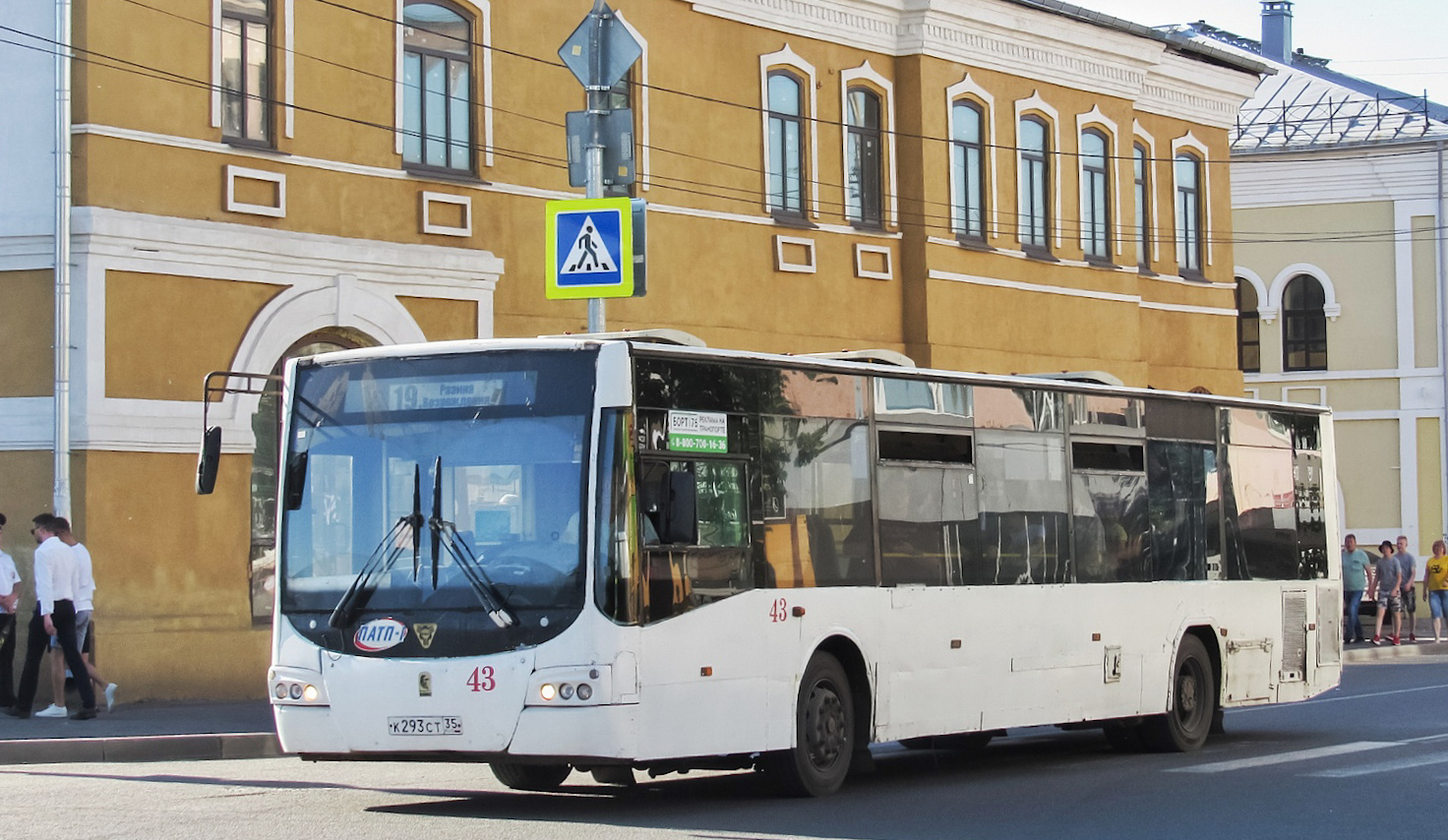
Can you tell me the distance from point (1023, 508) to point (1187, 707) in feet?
10.0

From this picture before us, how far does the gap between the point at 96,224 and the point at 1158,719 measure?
10.5 meters

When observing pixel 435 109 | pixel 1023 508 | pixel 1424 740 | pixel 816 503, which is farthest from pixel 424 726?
pixel 435 109

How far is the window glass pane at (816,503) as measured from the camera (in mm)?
13578

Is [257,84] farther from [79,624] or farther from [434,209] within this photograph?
[79,624]

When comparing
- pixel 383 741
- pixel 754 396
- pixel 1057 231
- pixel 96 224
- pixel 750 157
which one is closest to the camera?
pixel 383 741

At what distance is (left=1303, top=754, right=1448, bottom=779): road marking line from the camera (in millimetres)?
14922

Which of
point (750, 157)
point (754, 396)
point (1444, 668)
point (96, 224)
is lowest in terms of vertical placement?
point (1444, 668)

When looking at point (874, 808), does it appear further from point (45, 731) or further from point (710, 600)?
point (45, 731)

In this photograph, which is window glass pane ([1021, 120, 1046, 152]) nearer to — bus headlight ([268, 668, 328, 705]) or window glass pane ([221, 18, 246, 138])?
window glass pane ([221, 18, 246, 138])

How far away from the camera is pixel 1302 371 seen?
4934cm

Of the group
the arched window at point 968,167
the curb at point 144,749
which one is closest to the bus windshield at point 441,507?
the curb at point 144,749

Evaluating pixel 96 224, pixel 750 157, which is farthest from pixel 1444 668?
pixel 96 224

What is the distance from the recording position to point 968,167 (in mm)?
31734

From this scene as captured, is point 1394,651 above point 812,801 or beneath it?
beneath
